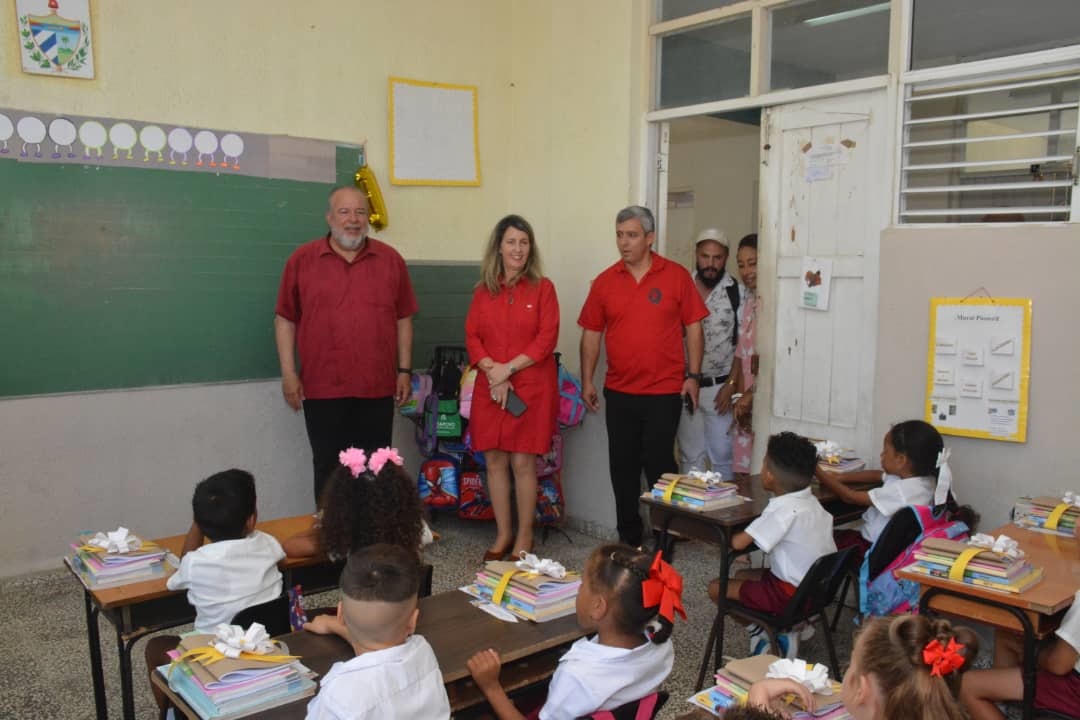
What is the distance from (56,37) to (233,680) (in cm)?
345

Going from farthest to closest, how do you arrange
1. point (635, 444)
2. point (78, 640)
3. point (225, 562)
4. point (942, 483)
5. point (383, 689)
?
point (635, 444) < point (78, 640) < point (942, 483) < point (225, 562) < point (383, 689)

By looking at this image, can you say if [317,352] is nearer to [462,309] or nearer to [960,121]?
[462,309]

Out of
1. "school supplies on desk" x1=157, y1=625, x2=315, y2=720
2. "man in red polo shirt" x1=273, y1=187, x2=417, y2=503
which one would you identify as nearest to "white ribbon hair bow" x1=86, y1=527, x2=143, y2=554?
"school supplies on desk" x1=157, y1=625, x2=315, y2=720

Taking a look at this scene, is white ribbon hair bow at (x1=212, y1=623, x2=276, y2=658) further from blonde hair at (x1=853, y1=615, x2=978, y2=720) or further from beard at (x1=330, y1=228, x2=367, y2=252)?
beard at (x1=330, y1=228, x2=367, y2=252)

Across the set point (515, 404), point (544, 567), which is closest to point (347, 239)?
point (515, 404)

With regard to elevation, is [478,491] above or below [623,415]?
below

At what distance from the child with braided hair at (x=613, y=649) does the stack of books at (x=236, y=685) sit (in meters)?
0.37

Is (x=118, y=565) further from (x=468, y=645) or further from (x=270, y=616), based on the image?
(x=468, y=645)

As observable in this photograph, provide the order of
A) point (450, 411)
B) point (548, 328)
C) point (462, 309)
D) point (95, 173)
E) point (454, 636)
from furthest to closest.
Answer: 1. point (462, 309)
2. point (450, 411)
3. point (548, 328)
4. point (95, 173)
5. point (454, 636)

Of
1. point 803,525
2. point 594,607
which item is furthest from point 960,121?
point 594,607

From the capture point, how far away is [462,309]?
5453 mm

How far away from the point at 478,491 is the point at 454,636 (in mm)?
2932

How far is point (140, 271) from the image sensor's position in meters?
4.35

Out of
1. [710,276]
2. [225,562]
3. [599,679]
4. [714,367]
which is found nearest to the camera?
[599,679]
